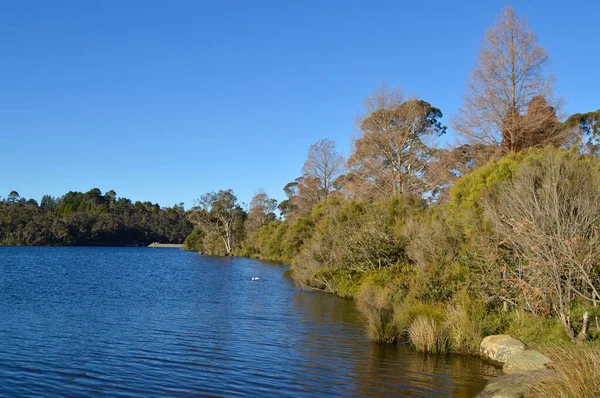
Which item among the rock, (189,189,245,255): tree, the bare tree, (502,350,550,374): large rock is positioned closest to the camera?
the rock

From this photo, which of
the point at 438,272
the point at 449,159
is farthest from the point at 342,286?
A: the point at 449,159

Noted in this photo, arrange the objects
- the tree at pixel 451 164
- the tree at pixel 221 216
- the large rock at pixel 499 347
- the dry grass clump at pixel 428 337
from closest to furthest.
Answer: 1. the large rock at pixel 499 347
2. the dry grass clump at pixel 428 337
3. the tree at pixel 451 164
4. the tree at pixel 221 216

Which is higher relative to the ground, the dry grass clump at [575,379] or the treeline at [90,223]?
the treeline at [90,223]

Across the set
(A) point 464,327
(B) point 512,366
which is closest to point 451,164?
(A) point 464,327

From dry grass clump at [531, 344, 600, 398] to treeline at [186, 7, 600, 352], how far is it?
3.75 metres

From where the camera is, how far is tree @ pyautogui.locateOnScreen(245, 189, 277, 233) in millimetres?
92062

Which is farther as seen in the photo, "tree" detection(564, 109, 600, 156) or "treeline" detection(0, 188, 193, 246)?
"treeline" detection(0, 188, 193, 246)

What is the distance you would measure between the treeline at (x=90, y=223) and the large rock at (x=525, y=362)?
382 ft

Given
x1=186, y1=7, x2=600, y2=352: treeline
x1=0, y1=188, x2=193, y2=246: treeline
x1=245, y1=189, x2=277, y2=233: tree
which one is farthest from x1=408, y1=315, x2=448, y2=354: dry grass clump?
x1=0, y1=188, x2=193, y2=246: treeline

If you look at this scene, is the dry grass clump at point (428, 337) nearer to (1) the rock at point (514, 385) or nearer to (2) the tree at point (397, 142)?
Answer: (1) the rock at point (514, 385)

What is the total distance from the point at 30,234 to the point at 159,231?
120ft

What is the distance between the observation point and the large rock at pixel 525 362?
37.5 feet

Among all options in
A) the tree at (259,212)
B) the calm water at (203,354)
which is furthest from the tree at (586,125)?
the tree at (259,212)

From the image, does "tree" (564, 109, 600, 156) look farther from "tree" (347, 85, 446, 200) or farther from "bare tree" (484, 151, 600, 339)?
"bare tree" (484, 151, 600, 339)
